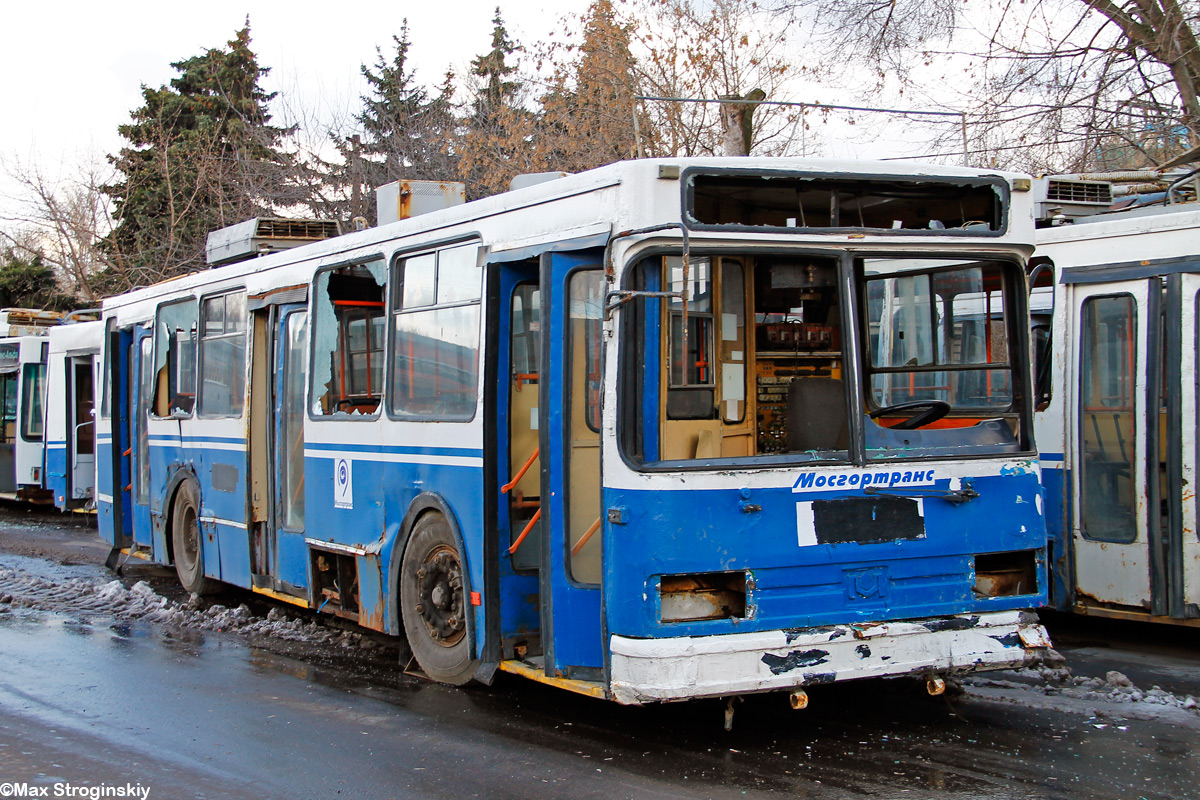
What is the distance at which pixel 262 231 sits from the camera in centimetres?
1095

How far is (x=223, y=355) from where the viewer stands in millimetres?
10609

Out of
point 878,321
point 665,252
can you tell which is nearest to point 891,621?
point 878,321

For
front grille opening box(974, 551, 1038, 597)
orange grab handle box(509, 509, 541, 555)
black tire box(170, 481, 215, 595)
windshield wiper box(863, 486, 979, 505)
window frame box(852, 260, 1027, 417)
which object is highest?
window frame box(852, 260, 1027, 417)

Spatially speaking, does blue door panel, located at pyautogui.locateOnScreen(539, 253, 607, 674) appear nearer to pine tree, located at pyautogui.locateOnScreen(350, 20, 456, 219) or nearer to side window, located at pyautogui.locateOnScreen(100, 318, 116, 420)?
side window, located at pyautogui.locateOnScreen(100, 318, 116, 420)

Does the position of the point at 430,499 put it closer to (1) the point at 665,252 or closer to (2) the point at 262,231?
(1) the point at 665,252

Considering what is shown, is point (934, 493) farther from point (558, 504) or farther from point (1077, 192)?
point (1077, 192)

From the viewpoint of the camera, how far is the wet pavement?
5328 mm

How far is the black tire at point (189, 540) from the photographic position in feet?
36.5

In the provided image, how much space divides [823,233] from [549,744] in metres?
2.89

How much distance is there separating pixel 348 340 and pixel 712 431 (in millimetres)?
3517

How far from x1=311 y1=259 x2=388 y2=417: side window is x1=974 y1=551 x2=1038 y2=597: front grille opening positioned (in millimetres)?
4067

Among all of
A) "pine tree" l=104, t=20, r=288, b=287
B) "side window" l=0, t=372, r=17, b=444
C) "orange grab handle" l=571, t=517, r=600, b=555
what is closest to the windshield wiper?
"orange grab handle" l=571, t=517, r=600, b=555

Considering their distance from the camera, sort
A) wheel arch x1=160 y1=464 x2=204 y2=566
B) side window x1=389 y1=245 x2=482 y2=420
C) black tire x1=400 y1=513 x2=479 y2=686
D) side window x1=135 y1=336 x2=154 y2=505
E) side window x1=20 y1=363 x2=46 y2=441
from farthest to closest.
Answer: side window x1=20 y1=363 x2=46 y2=441 < side window x1=135 y1=336 x2=154 y2=505 < wheel arch x1=160 y1=464 x2=204 y2=566 < black tire x1=400 y1=513 x2=479 y2=686 < side window x1=389 y1=245 x2=482 y2=420

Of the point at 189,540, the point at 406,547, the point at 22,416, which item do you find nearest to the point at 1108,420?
the point at 406,547
